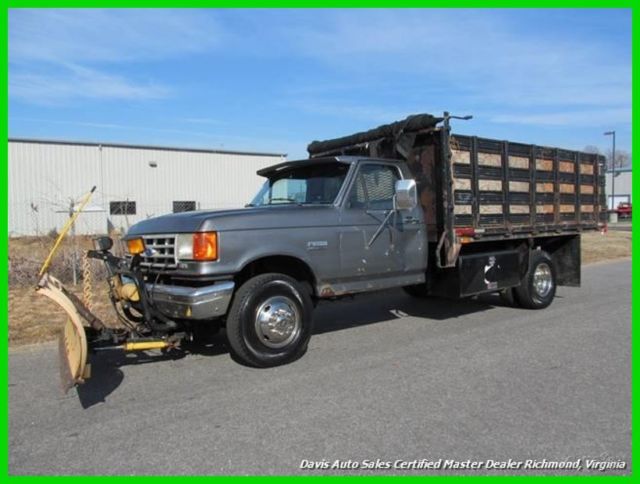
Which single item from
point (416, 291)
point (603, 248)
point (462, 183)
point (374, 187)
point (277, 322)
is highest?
point (462, 183)

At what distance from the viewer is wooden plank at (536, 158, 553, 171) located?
916 centimetres

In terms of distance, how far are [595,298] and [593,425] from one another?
248 inches

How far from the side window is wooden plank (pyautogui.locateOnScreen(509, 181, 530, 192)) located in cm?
232

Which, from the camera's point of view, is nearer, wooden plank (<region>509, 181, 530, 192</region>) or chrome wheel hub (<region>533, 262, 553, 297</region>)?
wooden plank (<region>509, 181, 530, 192</region>)

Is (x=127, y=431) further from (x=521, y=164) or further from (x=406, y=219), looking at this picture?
(x=521, y=164)

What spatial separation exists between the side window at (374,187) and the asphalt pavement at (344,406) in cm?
164

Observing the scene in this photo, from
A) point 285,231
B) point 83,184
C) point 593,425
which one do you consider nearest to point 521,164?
point 285,231

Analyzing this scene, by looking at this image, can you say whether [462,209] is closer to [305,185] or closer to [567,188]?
[305,185]

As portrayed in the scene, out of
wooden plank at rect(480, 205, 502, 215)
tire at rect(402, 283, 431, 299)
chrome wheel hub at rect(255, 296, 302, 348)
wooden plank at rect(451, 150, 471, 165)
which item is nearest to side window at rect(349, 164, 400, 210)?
wooden plank at rect(451, 150, 471, 165)

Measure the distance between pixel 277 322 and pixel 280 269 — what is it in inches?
26.7

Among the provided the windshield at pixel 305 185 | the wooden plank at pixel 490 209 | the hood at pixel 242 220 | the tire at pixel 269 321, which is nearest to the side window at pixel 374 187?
the windshield at pixel 305 185

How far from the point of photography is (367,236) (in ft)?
22.1

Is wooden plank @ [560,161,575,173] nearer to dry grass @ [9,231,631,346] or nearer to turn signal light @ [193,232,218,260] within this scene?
turn signal light @ [193,232,218,260]

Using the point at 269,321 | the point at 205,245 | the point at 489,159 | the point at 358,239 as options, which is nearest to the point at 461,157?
the point at 489,159
